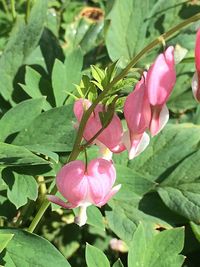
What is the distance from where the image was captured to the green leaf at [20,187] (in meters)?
1.37

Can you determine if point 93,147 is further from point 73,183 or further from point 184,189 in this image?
point 73,183

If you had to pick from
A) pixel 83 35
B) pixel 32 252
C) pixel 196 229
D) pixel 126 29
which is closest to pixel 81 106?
pixel 32 252

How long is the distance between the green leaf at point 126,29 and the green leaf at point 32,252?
78 cm

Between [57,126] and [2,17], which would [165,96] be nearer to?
[57,126]

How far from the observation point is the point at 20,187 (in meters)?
1.40

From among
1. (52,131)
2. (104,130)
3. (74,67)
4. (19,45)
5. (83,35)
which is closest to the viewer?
(104,130)

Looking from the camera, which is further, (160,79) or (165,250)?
(165,250)

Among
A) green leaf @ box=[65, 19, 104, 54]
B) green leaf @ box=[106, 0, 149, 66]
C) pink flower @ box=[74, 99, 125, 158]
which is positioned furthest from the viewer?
green leaf @ box=[65, 19, 104, 54]

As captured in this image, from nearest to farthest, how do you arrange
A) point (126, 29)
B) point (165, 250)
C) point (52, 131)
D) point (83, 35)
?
point (165, 250) → point (52, 131) → point (126, 29) → point (83, 35)

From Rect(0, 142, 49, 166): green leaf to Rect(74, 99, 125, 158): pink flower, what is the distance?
0.17 metres

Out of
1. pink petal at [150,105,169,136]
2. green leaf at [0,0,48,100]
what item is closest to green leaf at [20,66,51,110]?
green leaf at [0,0,48,100]

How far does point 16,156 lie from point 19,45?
58 centimetres

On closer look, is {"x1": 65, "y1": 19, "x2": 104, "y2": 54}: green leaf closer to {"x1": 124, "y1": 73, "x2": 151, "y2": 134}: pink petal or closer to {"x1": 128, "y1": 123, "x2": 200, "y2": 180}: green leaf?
{"x1": 128, "y1": 123, "x2": 200, "y2": 180}: green leaf

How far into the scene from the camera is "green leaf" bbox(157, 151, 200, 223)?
1602 mm
